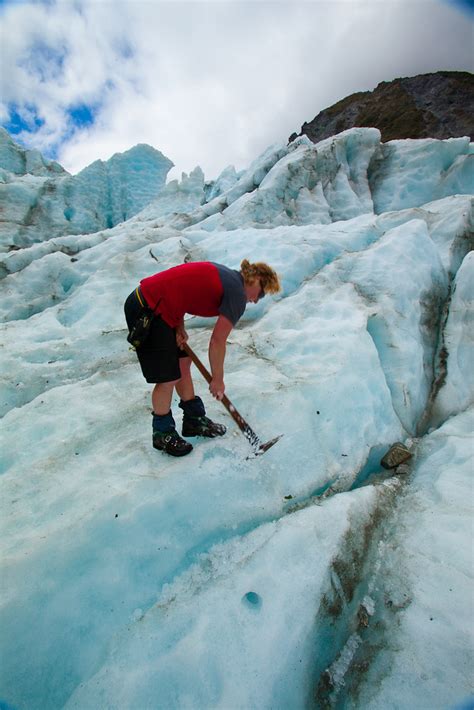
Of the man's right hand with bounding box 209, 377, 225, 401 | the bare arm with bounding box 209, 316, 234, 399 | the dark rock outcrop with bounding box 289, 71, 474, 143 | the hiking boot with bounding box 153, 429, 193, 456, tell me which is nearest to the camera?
the bare arm with bounding box 209, 316, 234, 399

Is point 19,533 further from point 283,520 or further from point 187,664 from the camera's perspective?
point 283,520

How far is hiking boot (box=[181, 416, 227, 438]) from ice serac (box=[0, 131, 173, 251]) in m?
14.5

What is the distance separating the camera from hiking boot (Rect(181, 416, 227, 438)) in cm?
283

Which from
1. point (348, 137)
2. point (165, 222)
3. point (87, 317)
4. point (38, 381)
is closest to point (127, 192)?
point (165, 222)

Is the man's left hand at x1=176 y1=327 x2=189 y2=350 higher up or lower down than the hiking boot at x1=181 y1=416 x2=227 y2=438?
higher up

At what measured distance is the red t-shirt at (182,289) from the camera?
2.38m

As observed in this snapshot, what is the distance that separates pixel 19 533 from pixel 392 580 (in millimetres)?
2197

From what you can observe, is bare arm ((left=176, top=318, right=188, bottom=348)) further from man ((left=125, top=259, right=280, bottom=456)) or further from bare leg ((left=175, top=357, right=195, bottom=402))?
bare leg ((left=175, top=357, right=195, bottom=402))

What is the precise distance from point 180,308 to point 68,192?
68.8 ft

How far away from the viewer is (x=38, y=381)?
4133mm

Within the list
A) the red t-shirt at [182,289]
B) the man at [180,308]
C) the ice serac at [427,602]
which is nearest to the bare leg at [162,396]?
the man at [180,308]

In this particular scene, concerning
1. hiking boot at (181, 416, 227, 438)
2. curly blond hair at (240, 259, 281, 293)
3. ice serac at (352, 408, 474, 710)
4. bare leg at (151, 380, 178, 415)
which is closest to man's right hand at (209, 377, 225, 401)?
bare leg at (151, 380, 178, 415)

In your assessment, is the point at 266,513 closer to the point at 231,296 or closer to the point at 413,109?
the point at 231,296

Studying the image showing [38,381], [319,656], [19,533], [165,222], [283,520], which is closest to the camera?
[319,656]
